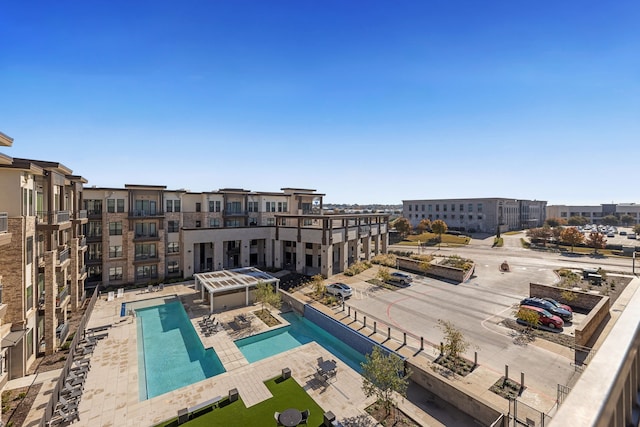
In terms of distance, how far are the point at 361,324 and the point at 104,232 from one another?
32654mm

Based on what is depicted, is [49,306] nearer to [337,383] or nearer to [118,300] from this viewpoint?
[118,300]

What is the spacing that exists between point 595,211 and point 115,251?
547 ft

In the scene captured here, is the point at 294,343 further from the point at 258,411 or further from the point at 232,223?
the point at 232,223

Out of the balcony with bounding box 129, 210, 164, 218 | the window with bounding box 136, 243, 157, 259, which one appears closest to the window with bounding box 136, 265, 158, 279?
the window with bounding box 136, 243, 157, 259

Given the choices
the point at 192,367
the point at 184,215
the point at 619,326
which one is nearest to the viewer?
the point at 619,326

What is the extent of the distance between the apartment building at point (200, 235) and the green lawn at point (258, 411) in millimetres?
23827

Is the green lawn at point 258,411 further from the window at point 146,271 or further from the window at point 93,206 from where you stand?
the window at point 93,206

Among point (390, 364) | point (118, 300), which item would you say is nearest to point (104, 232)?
point (118, 300)

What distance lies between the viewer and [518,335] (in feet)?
80.1

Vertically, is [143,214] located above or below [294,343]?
above

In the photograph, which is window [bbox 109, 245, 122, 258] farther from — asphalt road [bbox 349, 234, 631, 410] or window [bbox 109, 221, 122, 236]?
asphalt road [bbox 349, 234, 631, 410]

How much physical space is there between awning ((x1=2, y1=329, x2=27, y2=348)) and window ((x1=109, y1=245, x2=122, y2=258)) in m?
21.2

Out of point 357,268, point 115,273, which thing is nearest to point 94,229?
point 115,273

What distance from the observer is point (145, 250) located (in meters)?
40.4
